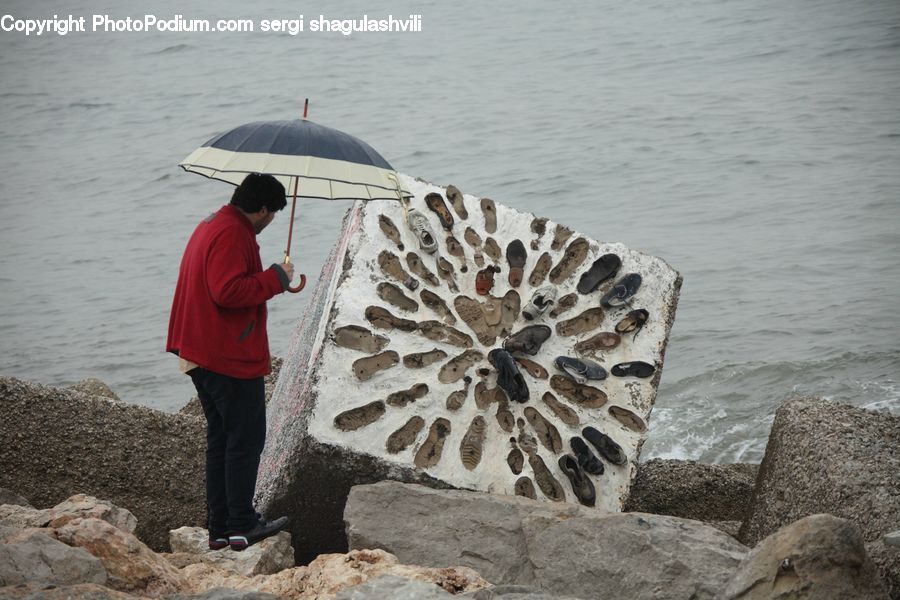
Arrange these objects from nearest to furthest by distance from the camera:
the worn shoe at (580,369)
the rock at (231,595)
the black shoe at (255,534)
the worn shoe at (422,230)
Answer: the rock at (231,595), the black shoe at (255,534), the worn shoe at (580,369), the worn shoe at (422,230)

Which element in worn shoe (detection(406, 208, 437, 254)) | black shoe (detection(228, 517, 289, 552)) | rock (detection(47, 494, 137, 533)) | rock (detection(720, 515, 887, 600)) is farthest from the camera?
worn shoe (detection(406, 208, 437, 254))

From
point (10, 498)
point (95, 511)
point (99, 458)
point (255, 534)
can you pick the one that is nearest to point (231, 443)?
point (255, 534)

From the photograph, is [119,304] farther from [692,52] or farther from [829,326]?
[692,52]

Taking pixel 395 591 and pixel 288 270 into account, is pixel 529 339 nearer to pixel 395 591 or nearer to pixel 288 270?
pixel 288 270

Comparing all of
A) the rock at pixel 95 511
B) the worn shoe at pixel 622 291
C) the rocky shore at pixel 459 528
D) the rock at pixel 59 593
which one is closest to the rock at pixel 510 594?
the rocky shore at pixel 459 528

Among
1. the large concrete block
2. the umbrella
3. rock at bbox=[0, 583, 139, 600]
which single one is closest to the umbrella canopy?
the umbrella

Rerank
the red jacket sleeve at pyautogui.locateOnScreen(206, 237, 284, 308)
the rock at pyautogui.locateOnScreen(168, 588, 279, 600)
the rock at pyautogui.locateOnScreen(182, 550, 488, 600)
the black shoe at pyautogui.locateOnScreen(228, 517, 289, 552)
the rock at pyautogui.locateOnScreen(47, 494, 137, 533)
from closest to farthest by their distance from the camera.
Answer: the rock at pyautogui.locateOnScreen(168, 588, 279, 600)
the rock at pyautogui.locateOnScreen(182, 550, 488, 600)
the rock at pyautogui.locateOnScreen(47, 494, 137, 533)
the red jacket sleeve at pyautogui.locateOnScreen(206, 237, 284, 308)
the black shoe at pyautogui.locateOnScreen(228, 517, 289, 552)

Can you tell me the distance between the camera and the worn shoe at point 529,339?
5.60 metres

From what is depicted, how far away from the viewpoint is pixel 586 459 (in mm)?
5367

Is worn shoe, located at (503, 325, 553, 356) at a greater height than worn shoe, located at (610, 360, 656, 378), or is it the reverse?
worn shoe, located at (503, 325, 553, 356)

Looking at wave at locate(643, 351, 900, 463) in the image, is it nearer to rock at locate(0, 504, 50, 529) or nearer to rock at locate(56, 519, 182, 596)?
rock at locate(0, 504, 50, 529)

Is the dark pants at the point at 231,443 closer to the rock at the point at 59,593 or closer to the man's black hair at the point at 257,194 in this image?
the man's black hair at the point at 257,194

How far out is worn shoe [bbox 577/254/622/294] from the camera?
5.82 meters

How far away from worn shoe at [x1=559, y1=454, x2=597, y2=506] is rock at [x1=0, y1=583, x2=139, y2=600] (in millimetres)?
2678
